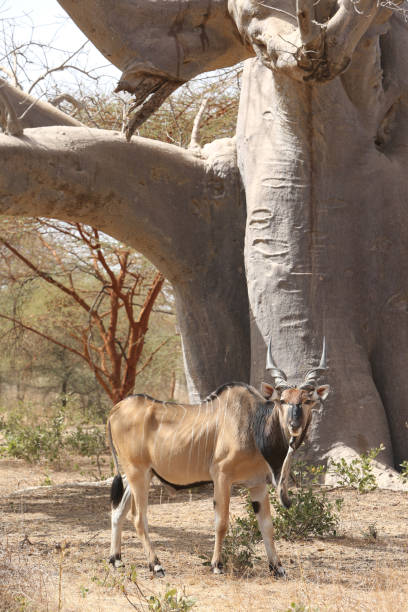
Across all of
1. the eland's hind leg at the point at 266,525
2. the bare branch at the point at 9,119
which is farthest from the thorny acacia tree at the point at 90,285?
the eland's hind leg at the point at 266,525

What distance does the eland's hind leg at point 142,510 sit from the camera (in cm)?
472

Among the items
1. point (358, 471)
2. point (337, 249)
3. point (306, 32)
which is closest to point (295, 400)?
point (358, 471)

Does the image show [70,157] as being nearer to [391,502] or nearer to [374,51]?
[374,51]

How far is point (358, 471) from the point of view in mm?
6801

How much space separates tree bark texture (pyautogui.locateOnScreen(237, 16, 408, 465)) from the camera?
750 cm

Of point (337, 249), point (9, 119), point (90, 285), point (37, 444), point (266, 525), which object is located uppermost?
point (90, 285)

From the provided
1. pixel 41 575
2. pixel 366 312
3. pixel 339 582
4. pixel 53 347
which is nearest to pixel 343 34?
pixel 366 312

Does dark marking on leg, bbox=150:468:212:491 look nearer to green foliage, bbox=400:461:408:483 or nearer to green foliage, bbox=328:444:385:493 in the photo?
green foliage, bbox=328:444:385:493

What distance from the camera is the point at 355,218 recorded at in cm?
785

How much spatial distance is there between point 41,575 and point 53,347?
16.5m

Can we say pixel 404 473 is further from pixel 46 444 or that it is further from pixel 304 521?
pixel 46 444

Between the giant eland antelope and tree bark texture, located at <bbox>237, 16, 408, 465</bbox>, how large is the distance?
8.86 ft

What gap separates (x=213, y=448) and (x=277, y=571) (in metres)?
0.82

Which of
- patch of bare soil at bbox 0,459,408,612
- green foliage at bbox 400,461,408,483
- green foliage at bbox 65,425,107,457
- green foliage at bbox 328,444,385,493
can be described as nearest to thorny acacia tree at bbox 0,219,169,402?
green foliage at bbox 65,425,107,457
